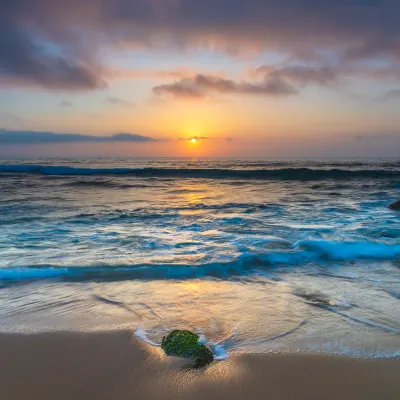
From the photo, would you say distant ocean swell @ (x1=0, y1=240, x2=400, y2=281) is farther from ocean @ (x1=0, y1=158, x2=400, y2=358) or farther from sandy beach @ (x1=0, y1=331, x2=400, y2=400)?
sandy beach @ (x1=0, y1=331, x2=400, y2=400)

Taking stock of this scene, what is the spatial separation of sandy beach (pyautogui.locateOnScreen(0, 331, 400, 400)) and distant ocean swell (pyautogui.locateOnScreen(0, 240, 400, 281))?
196 cm

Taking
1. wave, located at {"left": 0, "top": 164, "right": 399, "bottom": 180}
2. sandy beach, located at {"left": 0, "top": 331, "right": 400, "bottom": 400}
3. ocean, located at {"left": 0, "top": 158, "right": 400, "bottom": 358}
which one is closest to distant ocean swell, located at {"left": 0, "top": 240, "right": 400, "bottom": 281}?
ocean, located at {"left": 0, "top": 158, "right": 400, "bottom": 358}

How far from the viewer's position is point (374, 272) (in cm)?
527

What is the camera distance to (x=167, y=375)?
261cm

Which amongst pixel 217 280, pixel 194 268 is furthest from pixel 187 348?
pixel 194 268

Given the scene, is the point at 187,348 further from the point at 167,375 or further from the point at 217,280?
the point at 217,280

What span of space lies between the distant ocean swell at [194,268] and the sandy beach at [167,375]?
1.96 m

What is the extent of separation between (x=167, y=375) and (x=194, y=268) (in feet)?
8.89

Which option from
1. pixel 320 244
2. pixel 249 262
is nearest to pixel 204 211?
pixel 320 244

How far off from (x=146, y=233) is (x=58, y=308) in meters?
4.14

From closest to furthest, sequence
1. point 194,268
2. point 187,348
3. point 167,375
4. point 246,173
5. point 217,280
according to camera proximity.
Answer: point 167,375
point 187,348
point 217,280
point 194,268
point 246,173

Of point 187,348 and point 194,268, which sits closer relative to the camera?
point 187,348

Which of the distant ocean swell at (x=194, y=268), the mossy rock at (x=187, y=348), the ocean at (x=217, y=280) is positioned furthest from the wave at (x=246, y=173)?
the mossy rock at (x=187, y=348)

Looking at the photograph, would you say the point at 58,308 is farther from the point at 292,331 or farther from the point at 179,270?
the point at 292,331
